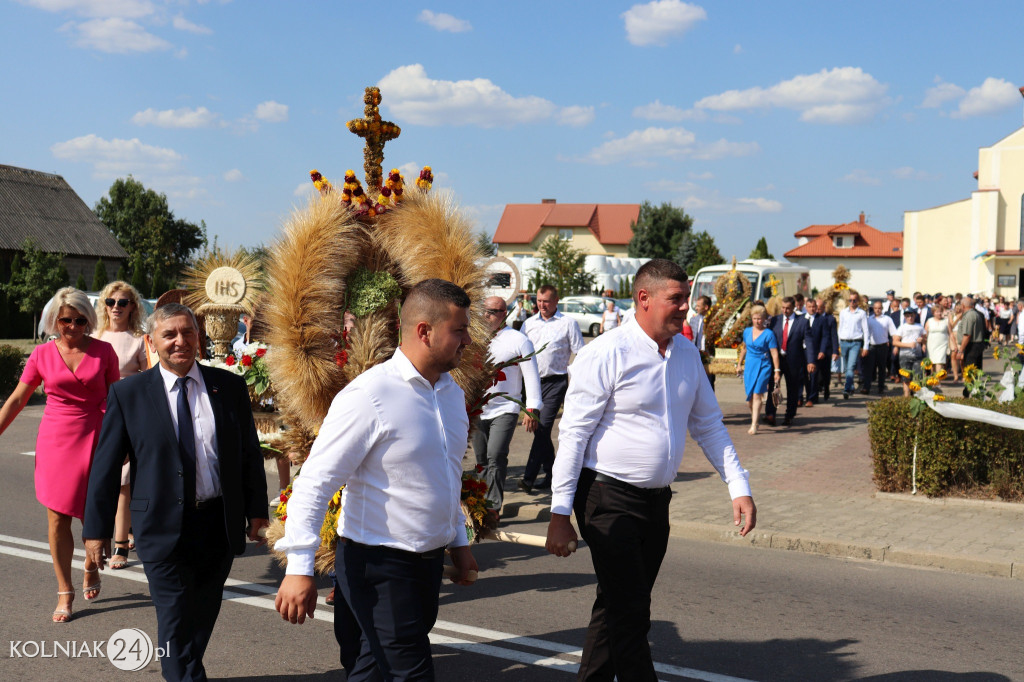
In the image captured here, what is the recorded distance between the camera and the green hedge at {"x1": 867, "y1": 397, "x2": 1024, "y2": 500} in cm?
852

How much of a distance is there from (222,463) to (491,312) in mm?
3464

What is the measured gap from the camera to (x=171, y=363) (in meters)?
4.12

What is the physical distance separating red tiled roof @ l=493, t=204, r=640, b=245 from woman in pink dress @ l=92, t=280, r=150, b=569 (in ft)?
302

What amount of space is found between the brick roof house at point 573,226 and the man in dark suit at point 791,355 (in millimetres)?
79683

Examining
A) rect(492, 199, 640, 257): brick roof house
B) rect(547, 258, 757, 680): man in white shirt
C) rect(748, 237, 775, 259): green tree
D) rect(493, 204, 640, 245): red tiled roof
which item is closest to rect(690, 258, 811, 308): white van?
rect(547, 258, 757, 680): man in white shirt

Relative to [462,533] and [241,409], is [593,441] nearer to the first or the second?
[462,533]

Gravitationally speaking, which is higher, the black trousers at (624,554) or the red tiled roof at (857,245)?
the red tiled roof at (857,245)

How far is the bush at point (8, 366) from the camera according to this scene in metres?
17.4

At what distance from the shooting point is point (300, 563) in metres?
3.03

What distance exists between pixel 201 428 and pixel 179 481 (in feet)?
0.87

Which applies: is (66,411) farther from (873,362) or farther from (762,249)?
(762,249)

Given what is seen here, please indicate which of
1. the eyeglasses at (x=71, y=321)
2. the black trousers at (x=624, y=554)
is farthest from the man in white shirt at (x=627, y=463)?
the eyeglasses at (x=71, y=321)

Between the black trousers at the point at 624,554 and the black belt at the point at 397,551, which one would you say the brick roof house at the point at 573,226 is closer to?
the black trousers at the point at 624,554

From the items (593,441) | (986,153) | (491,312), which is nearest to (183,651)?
(593,441)
